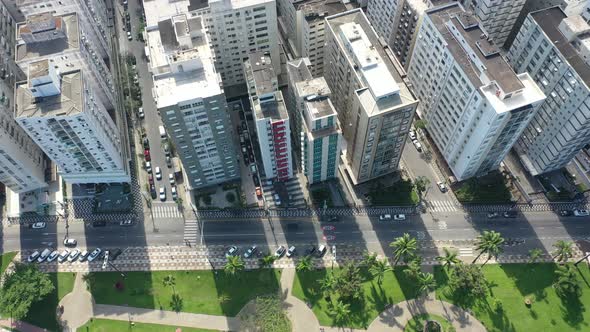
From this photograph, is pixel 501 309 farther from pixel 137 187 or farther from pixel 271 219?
pixel 137 187

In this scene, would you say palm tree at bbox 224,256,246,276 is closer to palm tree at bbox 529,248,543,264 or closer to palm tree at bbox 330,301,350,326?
palm tree at bbox 330,301,350,326

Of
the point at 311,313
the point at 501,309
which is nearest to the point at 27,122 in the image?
the point at 311,313

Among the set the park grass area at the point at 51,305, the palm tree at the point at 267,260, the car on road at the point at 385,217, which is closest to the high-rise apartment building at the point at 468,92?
the car on road at the point at 385,217

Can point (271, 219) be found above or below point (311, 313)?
above

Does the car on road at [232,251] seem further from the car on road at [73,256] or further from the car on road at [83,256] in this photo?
the car on road at [73,256]

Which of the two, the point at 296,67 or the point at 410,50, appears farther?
the point at 410,50

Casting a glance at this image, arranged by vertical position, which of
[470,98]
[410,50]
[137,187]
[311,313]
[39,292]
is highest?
[410,50]

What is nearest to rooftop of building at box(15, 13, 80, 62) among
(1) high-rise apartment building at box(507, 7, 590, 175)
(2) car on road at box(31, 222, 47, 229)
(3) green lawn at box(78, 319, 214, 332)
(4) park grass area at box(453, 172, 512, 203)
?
(2) car on road at box(31, 222, 47, 229)

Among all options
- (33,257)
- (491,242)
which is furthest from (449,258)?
(33,257)
